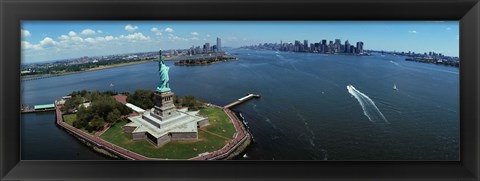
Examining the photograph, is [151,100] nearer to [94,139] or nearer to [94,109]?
[94,109]

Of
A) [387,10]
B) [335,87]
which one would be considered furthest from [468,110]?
[335,87]

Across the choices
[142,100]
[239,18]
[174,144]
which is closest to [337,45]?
[239,18]

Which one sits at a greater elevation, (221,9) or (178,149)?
(221,9)

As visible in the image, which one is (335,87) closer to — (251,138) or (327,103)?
(327,103)

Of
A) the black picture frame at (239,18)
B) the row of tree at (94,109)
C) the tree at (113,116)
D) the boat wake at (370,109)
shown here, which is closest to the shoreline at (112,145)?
the row of tree at (94,109)

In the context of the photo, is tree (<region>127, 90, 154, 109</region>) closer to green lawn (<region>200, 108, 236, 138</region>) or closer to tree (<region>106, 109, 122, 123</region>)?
tree (<region>106, 109, 122, 123</region>)

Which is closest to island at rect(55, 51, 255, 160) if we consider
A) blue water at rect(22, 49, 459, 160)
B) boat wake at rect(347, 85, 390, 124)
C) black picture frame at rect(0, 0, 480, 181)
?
blue water at rect(22, 49, 459, 160)

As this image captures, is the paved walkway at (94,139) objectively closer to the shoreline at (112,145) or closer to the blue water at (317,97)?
the shoreline at (112,145)
